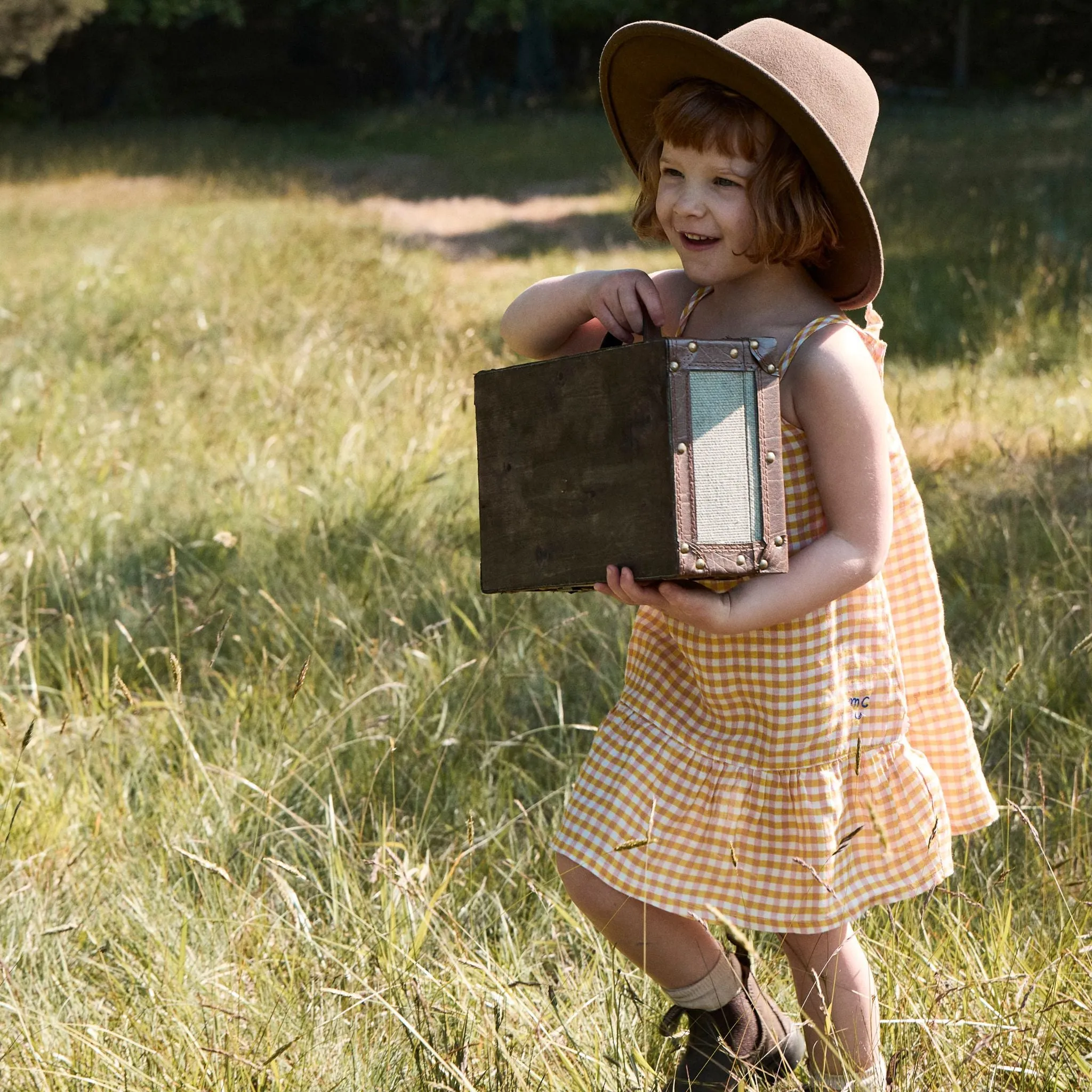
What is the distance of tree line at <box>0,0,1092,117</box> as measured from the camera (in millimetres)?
33125

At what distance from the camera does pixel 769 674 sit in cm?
192

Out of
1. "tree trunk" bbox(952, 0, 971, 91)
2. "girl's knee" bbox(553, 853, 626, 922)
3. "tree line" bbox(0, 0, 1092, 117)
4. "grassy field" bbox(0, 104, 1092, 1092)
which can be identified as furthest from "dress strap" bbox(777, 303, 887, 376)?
"tree trunk" bbox(952, 0, 971, 91)

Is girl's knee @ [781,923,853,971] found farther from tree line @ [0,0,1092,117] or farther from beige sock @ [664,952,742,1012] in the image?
tree line @ [0,0,1092,117]

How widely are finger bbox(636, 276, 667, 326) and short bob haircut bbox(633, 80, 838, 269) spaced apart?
0.14 m

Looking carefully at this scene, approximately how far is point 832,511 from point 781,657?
22 centimetres

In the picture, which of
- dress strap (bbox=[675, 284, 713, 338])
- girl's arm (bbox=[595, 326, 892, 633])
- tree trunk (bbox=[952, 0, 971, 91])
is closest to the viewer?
girl's arm (bbox=[595, 326, 892, 633])

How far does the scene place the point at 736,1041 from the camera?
1.99 m

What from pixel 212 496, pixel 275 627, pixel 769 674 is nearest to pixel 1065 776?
pixel 769 674

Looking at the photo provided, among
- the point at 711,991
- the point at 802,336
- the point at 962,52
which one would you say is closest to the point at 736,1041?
the point at 711,991

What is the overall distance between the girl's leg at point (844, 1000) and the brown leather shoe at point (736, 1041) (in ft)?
0.18

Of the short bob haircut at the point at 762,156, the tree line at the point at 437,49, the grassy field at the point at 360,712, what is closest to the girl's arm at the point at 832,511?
the short bob haircut at the point at 762,156

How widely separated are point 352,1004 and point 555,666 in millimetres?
1478

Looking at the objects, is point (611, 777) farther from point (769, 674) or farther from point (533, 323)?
point (533, 323)

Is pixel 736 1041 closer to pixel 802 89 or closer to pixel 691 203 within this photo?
pixel 691 203
